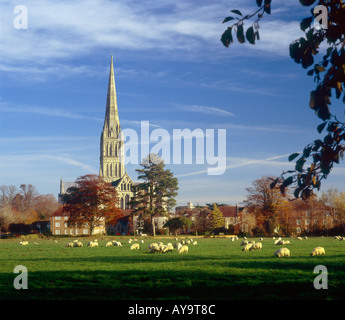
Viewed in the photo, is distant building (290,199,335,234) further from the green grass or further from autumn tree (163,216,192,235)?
the green grass

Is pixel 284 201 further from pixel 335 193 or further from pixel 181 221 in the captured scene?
pixel 335 193

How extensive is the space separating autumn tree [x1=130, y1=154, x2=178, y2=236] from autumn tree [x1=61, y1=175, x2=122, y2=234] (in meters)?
4.82

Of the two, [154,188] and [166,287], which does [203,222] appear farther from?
[166,287]

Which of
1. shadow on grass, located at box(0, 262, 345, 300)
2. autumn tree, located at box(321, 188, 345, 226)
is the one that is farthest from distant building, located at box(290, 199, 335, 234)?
shadow on grass, located at box(0, 262, 345, 300)

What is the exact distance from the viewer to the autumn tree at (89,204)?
274ft

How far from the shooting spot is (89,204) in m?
84.3

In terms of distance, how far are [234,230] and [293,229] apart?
13.1 metres

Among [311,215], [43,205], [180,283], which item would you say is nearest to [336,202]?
[311,215]

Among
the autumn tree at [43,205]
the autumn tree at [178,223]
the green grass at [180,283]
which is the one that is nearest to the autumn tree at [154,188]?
the autumn tree at [178,223]

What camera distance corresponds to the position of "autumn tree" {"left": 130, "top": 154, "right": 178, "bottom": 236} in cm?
8681

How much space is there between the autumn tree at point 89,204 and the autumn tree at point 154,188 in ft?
15.8

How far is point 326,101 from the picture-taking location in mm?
6262
